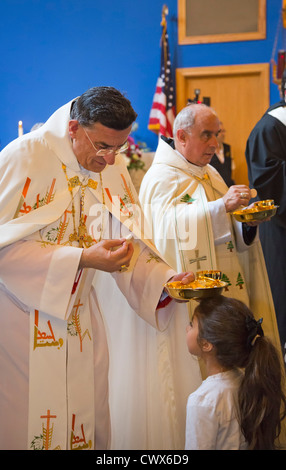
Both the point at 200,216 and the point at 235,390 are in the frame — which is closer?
the point at 235,390

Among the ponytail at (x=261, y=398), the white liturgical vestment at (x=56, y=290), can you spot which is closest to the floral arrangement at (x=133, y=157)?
the white liturgical vestment at (x=56, y=290)

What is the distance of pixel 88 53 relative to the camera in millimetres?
9250

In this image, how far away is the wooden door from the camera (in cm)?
905

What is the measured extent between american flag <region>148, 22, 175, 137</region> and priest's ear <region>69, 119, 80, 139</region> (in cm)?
595

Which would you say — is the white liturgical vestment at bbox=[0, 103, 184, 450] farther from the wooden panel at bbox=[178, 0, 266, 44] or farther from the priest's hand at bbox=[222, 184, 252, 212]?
the wooden panel at bbox=[178, 0, 266, 44]

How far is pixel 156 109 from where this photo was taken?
878 centimetres

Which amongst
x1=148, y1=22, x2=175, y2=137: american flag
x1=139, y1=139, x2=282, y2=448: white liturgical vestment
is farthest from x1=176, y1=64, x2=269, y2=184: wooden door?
x1=139, y1=139, x2=282, y2=448: white liturgical vestment

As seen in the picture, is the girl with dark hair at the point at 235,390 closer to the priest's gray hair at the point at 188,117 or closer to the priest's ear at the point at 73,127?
the priest's ear at the point at 73,127

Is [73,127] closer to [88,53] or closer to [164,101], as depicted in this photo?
[164,101]

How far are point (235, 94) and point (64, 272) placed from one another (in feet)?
23.4

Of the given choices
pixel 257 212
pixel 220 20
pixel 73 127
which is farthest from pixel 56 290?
pixel 220 20

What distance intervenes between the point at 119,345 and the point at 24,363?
0.80 metres
